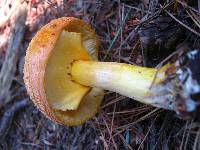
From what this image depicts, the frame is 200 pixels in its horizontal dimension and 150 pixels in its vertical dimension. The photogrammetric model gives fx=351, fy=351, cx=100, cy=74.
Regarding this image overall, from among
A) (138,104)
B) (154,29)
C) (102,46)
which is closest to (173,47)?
(154,29)

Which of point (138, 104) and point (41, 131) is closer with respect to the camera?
point (138, 104)

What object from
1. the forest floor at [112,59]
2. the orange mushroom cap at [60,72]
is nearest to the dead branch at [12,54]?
the forest floor at [112,59]

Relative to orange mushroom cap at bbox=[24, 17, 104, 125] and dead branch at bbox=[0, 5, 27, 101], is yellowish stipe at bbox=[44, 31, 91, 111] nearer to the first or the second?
orange mushroom cap at bbox=[24, 17, 104, 125]

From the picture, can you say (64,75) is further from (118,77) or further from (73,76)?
(118,77)

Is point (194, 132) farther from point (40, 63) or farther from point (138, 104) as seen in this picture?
Result: point (40, 63)

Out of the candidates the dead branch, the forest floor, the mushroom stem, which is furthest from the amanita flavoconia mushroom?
the dead branch

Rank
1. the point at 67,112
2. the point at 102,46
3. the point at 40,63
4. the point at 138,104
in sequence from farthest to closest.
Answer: the point at 102,46 < the point at 138,104 < the point at 67,112 < the point at 40,63
